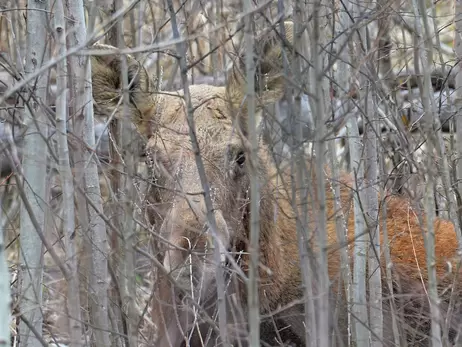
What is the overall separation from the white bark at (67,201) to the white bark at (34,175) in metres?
0.13

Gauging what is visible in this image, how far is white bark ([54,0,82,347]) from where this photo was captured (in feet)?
11.5

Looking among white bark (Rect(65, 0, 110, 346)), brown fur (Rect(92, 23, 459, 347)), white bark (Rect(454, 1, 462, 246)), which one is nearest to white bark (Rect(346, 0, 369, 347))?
brown fur (Rect(92, 23, 459, 347))

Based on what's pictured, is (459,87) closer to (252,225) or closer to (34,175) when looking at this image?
(252,225)

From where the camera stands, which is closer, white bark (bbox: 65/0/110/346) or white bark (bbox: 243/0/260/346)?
white bark (bbox: 243/0/260/346)

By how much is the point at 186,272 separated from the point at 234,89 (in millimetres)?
1626

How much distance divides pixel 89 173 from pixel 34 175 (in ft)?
1.83

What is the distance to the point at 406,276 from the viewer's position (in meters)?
6.07

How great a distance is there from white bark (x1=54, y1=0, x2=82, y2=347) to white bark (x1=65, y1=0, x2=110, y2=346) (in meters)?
0.19

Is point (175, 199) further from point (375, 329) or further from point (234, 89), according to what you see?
point (375, 329)

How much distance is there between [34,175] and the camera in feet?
13.3

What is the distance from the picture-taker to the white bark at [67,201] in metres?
3.52

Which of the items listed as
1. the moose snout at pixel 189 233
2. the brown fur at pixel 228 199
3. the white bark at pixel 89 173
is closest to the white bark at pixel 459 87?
the brown fur at pixel 228 199

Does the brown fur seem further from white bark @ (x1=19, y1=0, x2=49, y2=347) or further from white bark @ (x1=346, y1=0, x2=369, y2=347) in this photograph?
white bark @ (x1=19, y1=0, x2=49, y2=347)

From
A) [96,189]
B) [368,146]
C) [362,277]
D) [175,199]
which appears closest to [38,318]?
[96,189]
